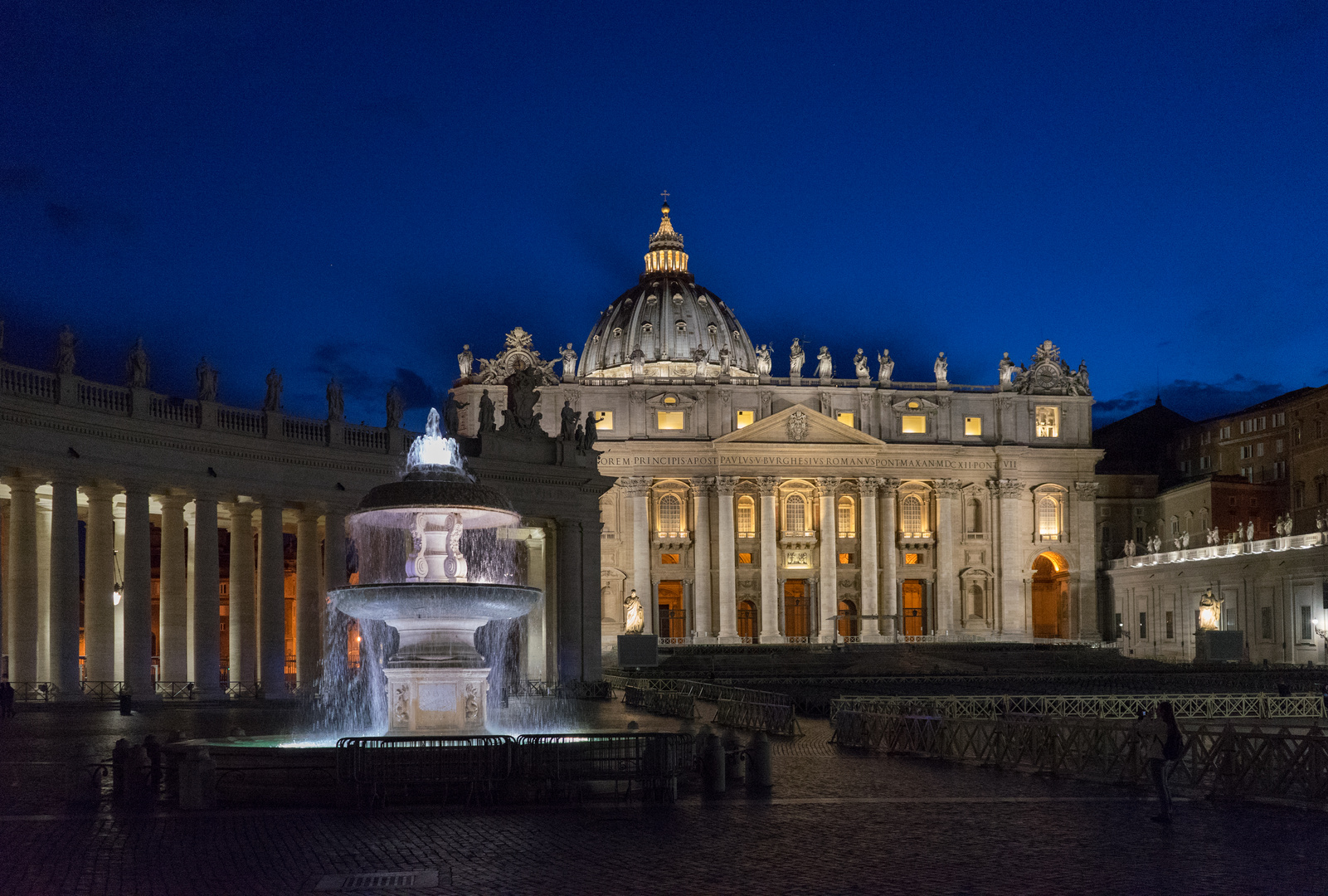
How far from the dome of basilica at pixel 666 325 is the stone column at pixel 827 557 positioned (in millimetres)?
24910

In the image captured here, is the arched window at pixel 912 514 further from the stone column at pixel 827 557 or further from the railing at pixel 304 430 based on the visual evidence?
the railing at pixel 304 430

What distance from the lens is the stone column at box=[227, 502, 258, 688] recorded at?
41.3 meters

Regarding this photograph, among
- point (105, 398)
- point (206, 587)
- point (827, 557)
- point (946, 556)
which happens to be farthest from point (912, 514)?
point (105, 398)

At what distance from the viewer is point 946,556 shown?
105 meters

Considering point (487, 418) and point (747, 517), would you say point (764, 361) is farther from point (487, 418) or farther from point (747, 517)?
point (487, 418)

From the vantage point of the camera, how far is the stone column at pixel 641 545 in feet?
331

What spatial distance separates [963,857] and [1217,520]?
90.3 meters

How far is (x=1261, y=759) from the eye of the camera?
69.3 ft

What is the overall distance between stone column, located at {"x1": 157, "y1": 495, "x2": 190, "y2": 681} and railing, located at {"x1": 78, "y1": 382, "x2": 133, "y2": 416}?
119 inches

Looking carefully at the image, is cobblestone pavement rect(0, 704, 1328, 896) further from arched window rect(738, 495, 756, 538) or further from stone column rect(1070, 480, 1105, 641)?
stone column rect(1070, 480, 1105, 641)

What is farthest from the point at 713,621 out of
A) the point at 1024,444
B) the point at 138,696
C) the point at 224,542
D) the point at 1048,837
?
the point at 1048,837

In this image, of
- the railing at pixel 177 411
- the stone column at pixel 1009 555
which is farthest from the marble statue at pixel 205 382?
the stone column at pixel 1009 555

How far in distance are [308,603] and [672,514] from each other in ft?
208

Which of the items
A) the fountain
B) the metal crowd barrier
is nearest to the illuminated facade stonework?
the metal crowd barrier
